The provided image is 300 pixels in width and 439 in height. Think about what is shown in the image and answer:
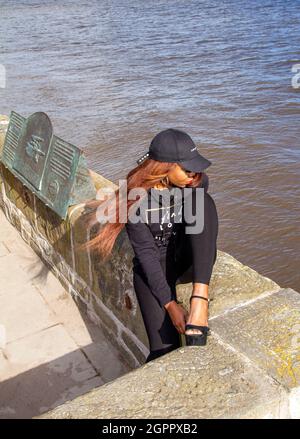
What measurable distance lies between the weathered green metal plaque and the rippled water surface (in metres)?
3.39

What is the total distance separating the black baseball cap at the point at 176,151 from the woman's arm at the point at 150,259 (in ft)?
1.39

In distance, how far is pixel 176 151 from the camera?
2.61m

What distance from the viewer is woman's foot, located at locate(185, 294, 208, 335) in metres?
2.45

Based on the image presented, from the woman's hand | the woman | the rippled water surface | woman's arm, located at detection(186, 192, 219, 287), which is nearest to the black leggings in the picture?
the woman

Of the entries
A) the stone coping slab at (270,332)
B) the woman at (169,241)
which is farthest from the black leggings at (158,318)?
the stone coping slab at (270,332)

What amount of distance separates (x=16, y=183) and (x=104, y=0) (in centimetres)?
4242

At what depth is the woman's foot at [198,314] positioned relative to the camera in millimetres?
2447

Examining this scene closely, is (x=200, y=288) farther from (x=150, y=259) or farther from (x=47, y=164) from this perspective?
(x=47, y=164)

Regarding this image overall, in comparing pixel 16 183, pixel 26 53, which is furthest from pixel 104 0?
pixel 16 183

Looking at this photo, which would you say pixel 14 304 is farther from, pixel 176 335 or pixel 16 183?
pixel 176 335

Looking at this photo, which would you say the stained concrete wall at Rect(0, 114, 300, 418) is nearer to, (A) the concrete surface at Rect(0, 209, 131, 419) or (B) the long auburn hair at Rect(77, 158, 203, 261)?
(B) the long auburn hair at Rect(77, 158, 203, 261)

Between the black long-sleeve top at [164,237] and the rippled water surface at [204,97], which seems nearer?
the black long-sleeve top at [164,237]

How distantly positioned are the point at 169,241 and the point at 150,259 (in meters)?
0.19

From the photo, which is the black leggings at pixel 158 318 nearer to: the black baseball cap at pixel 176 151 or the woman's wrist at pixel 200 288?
the woman's wrist at pixel 200 288
